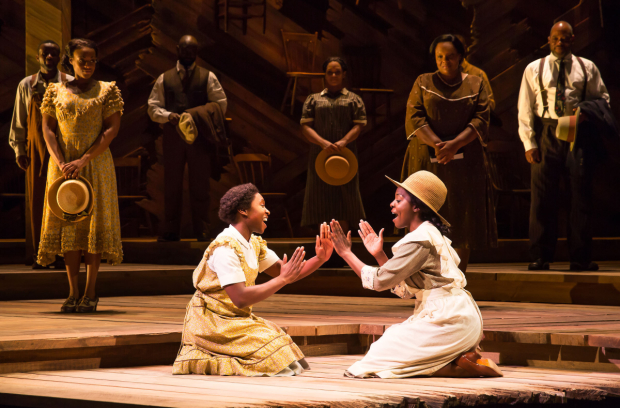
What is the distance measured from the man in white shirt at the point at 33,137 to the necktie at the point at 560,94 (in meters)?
3.51

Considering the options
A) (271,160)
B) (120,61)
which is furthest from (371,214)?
(120,61)

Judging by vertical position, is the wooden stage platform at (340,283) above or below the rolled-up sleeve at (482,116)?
below

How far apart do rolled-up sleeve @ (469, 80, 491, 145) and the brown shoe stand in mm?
2130

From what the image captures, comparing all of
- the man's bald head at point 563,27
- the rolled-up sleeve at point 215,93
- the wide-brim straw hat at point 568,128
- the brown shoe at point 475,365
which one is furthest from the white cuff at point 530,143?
the brown shoe at point 475,365

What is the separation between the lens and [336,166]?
6.62m

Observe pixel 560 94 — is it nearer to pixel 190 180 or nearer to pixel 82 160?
pixel 190 180

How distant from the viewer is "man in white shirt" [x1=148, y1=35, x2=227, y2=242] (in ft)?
24.0

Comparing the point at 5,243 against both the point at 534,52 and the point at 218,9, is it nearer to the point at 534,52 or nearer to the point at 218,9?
the point at 218,9

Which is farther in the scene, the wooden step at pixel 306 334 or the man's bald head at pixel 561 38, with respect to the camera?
the man's bald head at pixel 561 38

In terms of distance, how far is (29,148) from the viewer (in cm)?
680

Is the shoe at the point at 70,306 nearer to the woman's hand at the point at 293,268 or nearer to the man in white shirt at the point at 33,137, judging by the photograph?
the man in white shirt at the point at 33,137

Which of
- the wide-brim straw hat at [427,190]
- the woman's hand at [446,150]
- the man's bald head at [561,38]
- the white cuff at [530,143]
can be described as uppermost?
the man's bald head at [561,38]

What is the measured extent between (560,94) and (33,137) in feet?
12.4

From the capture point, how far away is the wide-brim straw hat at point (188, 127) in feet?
23.4
